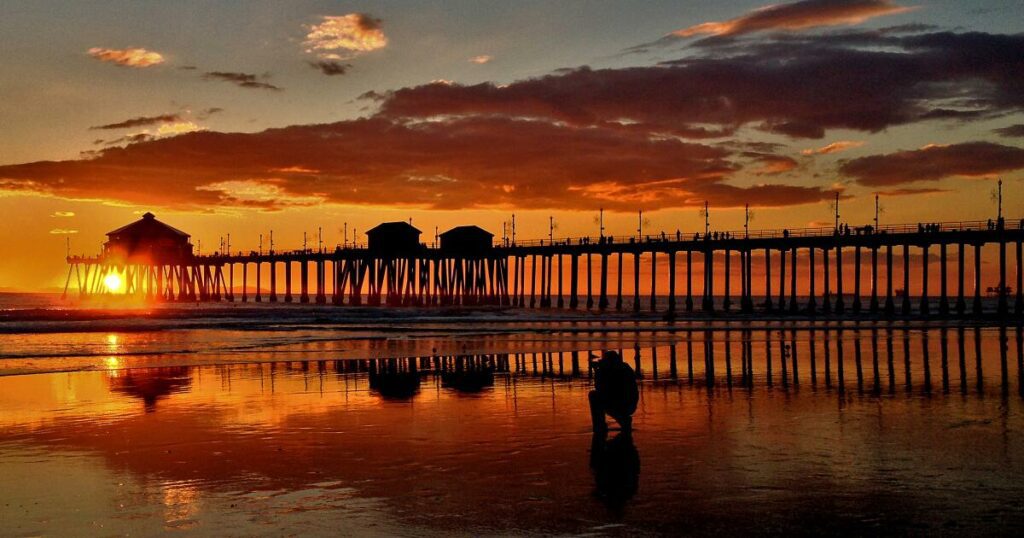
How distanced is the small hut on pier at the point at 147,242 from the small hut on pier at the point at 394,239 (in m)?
46.5

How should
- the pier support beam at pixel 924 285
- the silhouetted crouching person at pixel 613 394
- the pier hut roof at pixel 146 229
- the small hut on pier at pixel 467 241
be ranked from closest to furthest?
the silhouetted crouching person at pixel 613 394 < the pier support beam at pixel 924 285 < the small hut on pier at pixel 467 241 < the pier hut roof at pixel 146 229

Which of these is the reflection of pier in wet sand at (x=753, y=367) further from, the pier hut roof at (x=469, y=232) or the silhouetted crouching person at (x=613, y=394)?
the pier hut roof at (x=469, y=232)

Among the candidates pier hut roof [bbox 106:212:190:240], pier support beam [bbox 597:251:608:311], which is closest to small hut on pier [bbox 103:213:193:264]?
pier hut roof [bbox 106:212:190:240]

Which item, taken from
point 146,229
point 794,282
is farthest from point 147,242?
point 794,282

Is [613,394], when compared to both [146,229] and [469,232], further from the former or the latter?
[146,229]

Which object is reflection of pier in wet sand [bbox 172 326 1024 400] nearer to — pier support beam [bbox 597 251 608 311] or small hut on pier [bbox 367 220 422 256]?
pier support beam [bbox 597 251 608 311]

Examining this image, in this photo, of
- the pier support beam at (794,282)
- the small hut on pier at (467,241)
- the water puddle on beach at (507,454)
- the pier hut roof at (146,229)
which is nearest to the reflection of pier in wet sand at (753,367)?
the water puddle on beach at (507,454)

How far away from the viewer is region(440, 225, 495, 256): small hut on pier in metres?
102

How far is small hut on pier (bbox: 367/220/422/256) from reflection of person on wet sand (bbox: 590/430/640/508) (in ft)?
302

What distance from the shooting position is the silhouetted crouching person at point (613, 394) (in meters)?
13.1

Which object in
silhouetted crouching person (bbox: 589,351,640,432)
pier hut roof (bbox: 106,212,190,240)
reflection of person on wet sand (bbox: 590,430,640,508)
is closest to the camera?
reflection of person on wet sand (bbox: 590,430,640,508)

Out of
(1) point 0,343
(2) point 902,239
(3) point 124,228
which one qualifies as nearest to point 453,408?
(1) point 0,343

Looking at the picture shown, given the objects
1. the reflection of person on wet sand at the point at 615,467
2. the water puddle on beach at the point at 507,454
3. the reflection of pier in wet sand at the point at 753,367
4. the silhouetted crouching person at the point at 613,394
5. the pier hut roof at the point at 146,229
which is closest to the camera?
the water puddle on beach at the point at 507,454

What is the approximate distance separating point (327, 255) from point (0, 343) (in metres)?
79.0
